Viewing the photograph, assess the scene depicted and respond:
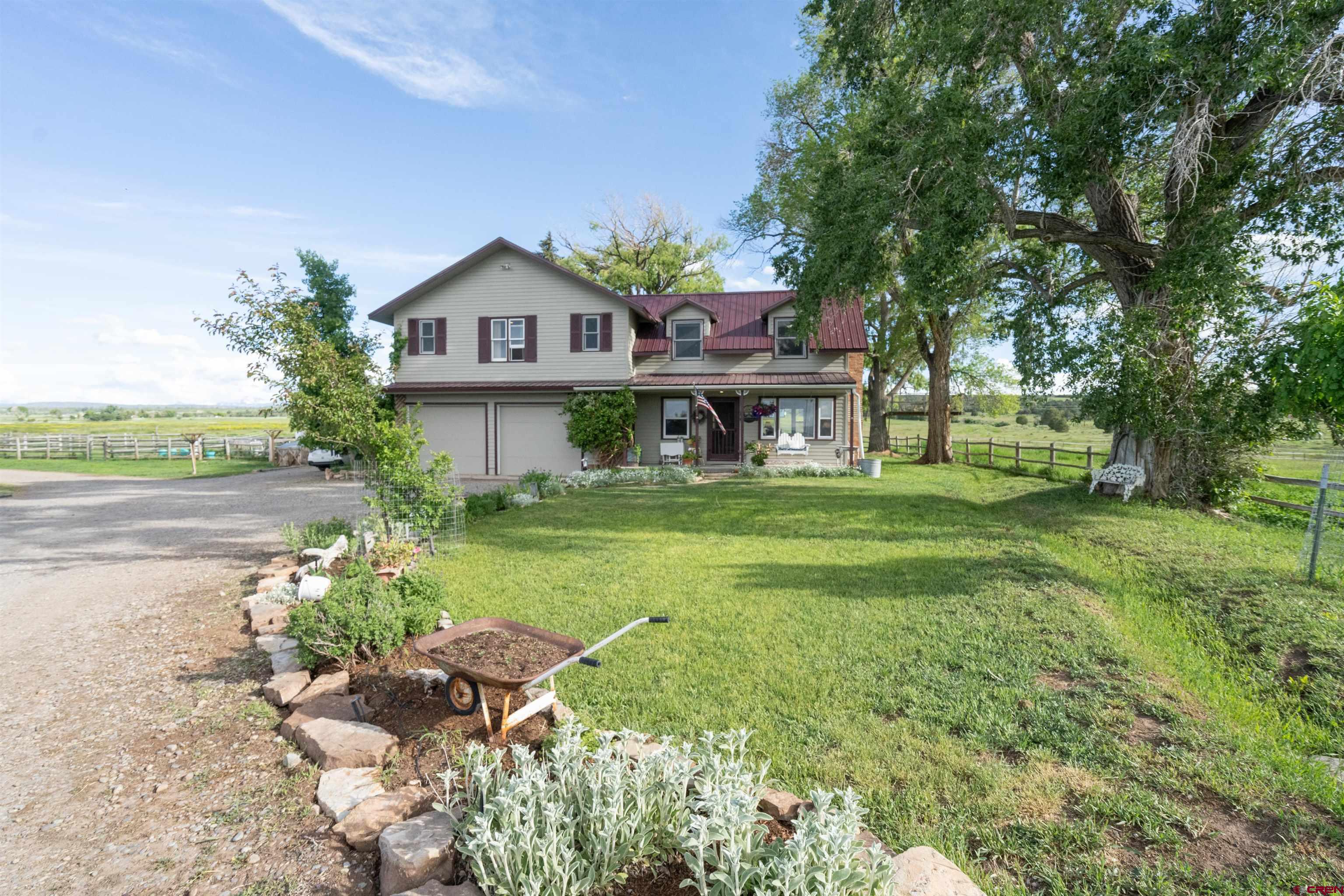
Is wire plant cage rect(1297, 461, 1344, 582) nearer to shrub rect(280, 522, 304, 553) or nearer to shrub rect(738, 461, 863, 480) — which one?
shrub rect(738, 461, 863, 480)

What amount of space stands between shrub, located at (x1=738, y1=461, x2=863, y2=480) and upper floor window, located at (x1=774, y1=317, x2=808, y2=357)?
12.3 ft

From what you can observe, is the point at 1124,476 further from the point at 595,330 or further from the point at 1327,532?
the point at 595,330

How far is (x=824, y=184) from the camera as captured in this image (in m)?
12.8

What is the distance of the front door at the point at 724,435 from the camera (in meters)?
20.0

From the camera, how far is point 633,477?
16.5 metres

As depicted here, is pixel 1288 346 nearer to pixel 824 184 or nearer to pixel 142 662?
pixel 824 184

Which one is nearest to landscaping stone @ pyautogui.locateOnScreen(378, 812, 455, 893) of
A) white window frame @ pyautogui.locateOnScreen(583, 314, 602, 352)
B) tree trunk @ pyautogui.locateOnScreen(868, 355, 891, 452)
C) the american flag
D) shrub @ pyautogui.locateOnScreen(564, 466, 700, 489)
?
shrub @ pyautogui.locateOnScreen(564, 466, 700, 489)

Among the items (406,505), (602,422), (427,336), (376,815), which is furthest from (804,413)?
(376,815)

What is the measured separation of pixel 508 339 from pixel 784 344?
29.2 feet

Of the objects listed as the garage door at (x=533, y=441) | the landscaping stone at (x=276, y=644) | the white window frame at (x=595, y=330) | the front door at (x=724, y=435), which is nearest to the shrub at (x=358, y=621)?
the landscaping stone at (x=276, y=644)

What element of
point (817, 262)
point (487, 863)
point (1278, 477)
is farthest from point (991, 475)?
point (487, 863)

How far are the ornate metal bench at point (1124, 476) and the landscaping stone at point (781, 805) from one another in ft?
38.2

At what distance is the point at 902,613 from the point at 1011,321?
28.6 feet

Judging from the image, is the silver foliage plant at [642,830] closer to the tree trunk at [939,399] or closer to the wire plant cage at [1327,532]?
the wire plant cage at [1327,532]
